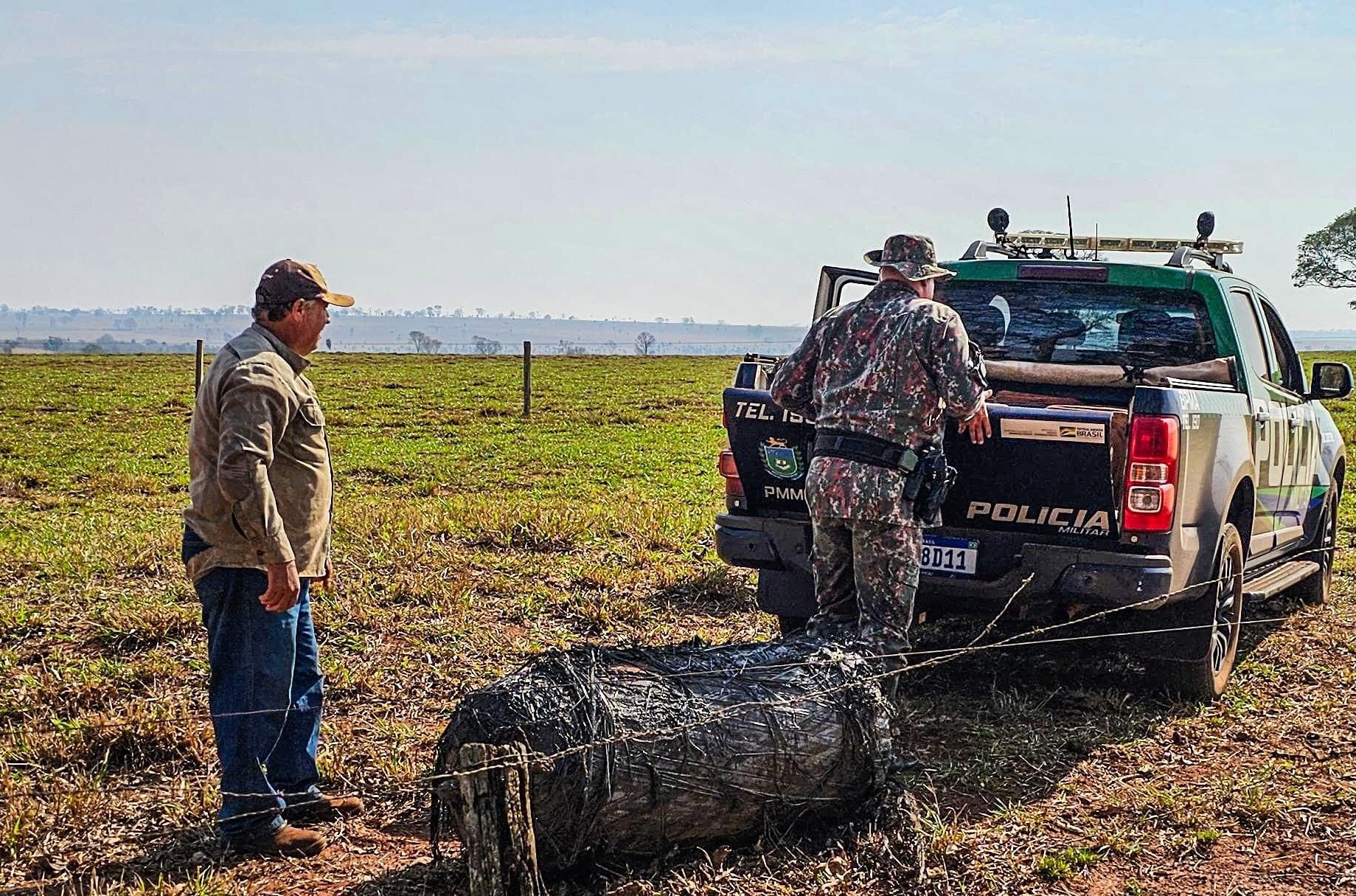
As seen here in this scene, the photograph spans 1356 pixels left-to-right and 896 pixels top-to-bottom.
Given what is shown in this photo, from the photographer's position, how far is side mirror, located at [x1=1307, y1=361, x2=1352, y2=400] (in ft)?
24.7

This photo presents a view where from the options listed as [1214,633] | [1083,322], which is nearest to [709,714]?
[1214,633]

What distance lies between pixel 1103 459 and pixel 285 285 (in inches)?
121

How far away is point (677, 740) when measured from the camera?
406cm

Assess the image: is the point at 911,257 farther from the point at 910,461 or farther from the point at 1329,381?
the point at 1329,381

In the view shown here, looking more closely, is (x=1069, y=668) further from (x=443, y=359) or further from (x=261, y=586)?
(x=443, y=359)

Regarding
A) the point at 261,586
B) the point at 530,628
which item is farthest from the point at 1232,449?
the point at 261,586

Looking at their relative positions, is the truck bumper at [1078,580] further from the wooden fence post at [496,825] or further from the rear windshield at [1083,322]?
the wooden fence post at [496,825]

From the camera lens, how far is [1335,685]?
6.55 metres

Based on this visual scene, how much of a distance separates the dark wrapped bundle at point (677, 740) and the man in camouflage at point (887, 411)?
17.6 inches

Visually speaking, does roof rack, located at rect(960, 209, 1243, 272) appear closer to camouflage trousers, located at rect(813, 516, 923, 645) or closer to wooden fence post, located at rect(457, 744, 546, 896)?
camouflage trousers, located at rect(813, 516, 923, 645)

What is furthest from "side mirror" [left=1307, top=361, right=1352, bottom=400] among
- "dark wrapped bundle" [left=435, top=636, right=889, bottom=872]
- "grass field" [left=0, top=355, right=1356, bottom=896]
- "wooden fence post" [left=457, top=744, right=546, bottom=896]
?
"wooden fence post" [left=457, top=744, right=546, bottom=896]

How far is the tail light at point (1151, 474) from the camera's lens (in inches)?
204

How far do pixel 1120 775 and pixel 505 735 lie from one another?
2.62 meters

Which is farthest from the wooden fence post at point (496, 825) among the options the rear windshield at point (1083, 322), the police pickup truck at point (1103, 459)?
the rear windshield at point (1083, 322)
